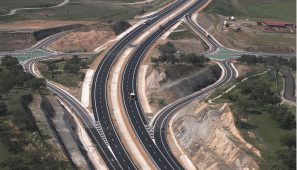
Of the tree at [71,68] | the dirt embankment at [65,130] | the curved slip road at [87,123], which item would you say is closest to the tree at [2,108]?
the dirt embankment at [65,130]

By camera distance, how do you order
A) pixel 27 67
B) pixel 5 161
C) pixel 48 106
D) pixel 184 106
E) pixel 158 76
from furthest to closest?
pixel 27 67 < pixel 158 76 < pixel 184 106 < pixel 48 106 < pixel 5 161

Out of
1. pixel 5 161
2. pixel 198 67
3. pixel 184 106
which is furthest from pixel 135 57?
pixel 5 161

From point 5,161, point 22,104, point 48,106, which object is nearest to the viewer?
point 5,161

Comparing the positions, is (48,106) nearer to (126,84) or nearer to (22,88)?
(22,88)

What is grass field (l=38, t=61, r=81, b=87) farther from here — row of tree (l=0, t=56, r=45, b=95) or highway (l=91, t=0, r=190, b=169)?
row of tree (l=0, t=56, r=45, b=95)

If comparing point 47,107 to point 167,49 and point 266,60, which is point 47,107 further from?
point 266,60

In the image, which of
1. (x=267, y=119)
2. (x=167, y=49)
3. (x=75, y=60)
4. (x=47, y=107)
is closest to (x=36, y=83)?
(x=47, y=107)
